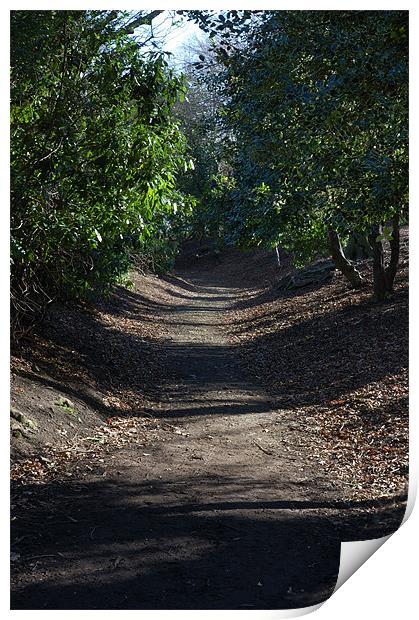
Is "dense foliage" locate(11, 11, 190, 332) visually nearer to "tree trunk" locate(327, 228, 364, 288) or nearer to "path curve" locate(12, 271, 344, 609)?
"path curve" locate(12, 271, 344, 609)

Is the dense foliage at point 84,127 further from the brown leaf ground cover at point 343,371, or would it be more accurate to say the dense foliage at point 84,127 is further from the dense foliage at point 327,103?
the brown leaf ground cover at point 343,371

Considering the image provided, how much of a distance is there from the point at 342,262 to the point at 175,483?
9.94 meters

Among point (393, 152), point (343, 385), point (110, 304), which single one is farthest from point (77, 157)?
point (110, 304)

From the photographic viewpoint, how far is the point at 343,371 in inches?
388

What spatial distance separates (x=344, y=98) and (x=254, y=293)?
53.6ft

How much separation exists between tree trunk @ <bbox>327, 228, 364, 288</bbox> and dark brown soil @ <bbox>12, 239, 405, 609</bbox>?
3009 millimetres

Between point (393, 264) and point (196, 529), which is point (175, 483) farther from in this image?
point (393, 264)

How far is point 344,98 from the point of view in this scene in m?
5.41

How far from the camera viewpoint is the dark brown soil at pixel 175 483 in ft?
13.7

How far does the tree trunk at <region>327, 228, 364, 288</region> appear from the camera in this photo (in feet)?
48.5

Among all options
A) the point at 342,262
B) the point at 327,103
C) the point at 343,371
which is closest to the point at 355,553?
the point at 327,103
